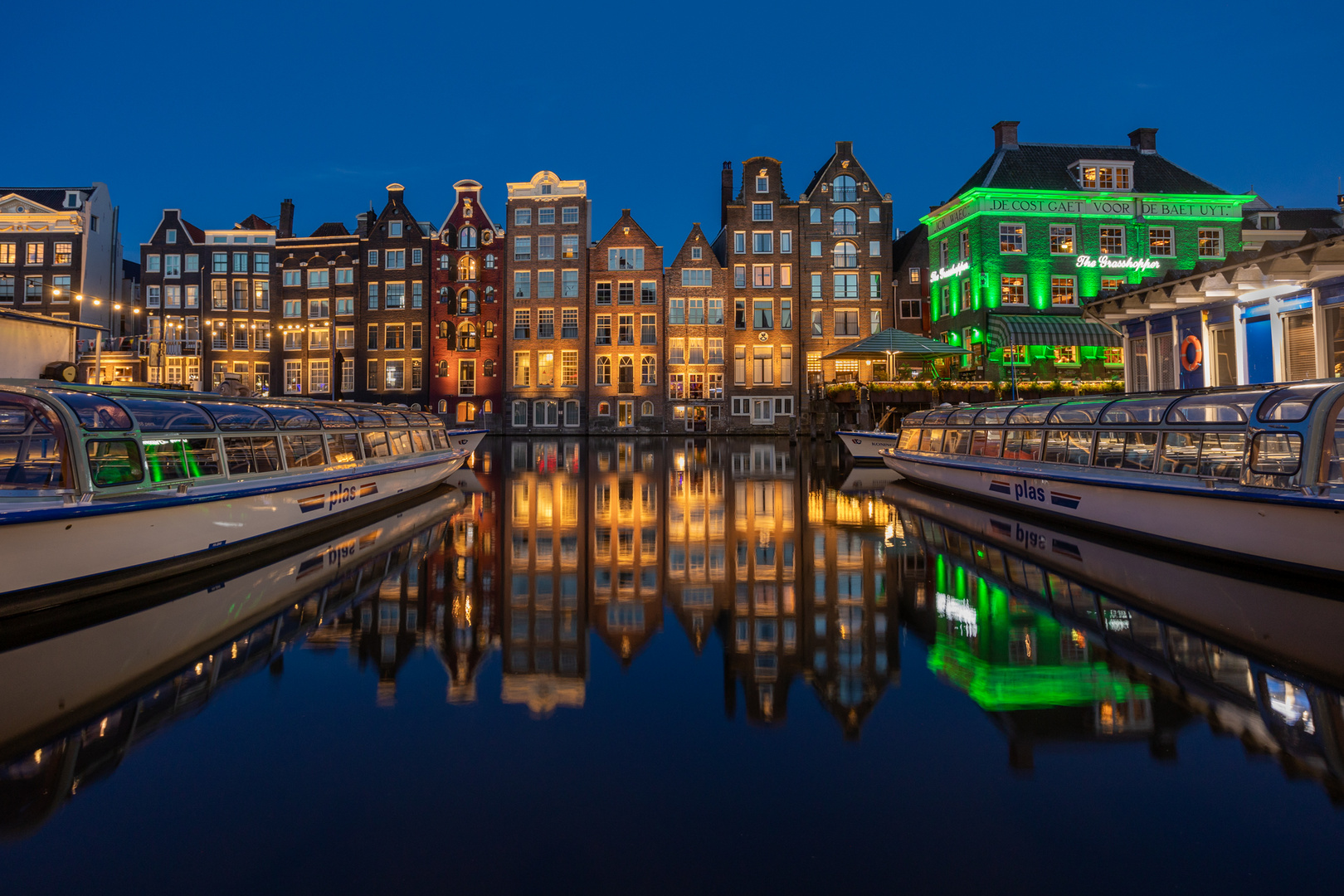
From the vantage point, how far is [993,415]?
628 inches

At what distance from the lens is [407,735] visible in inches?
177

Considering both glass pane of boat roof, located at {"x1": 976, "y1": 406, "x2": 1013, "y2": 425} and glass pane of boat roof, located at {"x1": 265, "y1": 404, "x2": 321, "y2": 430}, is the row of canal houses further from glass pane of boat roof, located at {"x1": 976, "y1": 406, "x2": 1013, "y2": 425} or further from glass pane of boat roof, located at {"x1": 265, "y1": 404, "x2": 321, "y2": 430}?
glass pane of boat roof, located at {"x1": 265, "y1": 404, "x2": 321, "y2": 430}


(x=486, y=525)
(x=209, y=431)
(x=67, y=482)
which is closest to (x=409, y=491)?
(x=486, y=525)

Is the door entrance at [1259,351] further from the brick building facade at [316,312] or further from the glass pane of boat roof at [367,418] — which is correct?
the brick building facade at [316,312]

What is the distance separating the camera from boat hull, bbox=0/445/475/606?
6328 mm

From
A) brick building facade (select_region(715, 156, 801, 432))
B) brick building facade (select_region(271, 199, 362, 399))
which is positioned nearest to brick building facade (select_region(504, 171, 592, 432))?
brick building facade (select_region(715, 156, 801, 432))

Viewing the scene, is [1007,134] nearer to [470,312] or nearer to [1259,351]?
[1259,351]

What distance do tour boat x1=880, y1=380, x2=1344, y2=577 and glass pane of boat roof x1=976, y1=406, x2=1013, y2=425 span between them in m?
0.29

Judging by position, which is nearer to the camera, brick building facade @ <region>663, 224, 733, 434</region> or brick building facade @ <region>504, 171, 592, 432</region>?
brick building facade @ <region>663, 224, 733, 434</region>

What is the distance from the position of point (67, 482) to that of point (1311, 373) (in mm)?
20852

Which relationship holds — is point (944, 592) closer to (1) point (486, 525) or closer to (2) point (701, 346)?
(1) point (486, 525)

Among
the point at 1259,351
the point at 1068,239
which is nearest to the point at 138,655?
the point at 1259,351

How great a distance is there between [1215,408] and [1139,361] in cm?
1101

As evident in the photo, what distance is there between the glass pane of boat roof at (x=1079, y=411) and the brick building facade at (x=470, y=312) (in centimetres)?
4444
